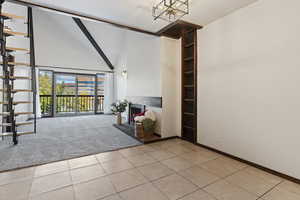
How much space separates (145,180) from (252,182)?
1.35m

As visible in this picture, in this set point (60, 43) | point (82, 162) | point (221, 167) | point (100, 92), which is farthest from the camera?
point (100, 92)

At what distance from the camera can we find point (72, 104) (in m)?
6.71

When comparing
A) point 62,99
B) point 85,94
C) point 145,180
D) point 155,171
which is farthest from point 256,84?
point 62,99

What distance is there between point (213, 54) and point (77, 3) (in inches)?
98.5

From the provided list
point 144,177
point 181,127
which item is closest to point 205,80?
point 181,127

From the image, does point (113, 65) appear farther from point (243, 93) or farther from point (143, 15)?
point (243, 93)

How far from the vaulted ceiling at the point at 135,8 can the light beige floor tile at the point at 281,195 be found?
2594 millimetres

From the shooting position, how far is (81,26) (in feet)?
17.1

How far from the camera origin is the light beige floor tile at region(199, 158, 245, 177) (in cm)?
200

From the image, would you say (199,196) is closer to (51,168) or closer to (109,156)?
(109,156)

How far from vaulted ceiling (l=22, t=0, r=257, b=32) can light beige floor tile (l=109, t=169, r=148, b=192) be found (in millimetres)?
2540

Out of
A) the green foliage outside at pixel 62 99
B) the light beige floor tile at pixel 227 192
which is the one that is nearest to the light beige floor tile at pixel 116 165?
the light beige floor tile at pixel 227 192

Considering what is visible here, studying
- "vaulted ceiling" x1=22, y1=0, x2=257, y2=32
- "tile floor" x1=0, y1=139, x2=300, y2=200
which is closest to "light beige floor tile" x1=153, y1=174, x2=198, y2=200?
"tile floor" x1=0, y1=139, x2=300, y2=200

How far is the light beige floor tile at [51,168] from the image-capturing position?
192cm
